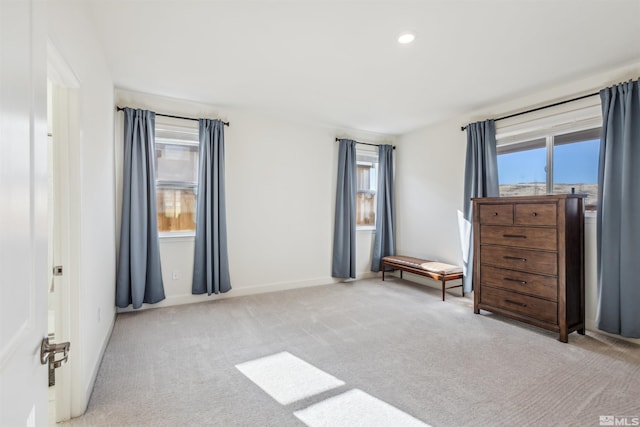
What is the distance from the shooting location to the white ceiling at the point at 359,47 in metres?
2.13

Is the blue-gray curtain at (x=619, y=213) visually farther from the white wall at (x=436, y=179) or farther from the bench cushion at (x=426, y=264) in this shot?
the bench cushion at (x=426, y=264)

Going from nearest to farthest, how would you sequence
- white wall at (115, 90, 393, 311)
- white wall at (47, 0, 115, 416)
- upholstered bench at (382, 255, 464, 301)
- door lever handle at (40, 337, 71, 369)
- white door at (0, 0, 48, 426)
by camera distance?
white door at (0, 0, 48, 426)
door lever handle at (40, 337, 71, 369)
white wall at (47, 0, 115, 416)
white wall at (115, 90, 393, 311)
upholstered bench at (382, 255, 464, 301)

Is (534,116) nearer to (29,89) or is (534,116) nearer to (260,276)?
(260,276)

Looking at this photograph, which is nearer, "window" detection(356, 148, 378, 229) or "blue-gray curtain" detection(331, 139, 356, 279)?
"blue-gray curtain" detection(331, 139, 356, 279)

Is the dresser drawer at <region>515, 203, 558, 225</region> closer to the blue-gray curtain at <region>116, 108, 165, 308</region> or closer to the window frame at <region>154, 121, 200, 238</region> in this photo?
the window frame at <region>154, 121, 200, 238</region>

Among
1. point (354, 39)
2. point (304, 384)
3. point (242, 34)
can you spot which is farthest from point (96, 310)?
point (354, 39)

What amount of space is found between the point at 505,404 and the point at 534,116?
3157mm

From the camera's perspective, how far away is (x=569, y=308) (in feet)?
9.46

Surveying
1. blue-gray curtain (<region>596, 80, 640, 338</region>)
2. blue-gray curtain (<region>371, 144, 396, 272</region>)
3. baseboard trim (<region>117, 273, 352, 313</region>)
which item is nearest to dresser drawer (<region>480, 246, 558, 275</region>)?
blue-gray curtain (<region>596, 80, 640, 338</region>)

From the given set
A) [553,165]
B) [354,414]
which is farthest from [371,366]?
[553,165]

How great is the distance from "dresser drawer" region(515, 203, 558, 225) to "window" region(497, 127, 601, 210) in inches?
17.6

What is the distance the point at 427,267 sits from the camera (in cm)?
433

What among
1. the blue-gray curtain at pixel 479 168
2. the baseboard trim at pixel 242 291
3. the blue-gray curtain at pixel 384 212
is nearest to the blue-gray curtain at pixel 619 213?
the blue-gray curtain at pixel 479 168

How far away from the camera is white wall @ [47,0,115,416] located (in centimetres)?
176
